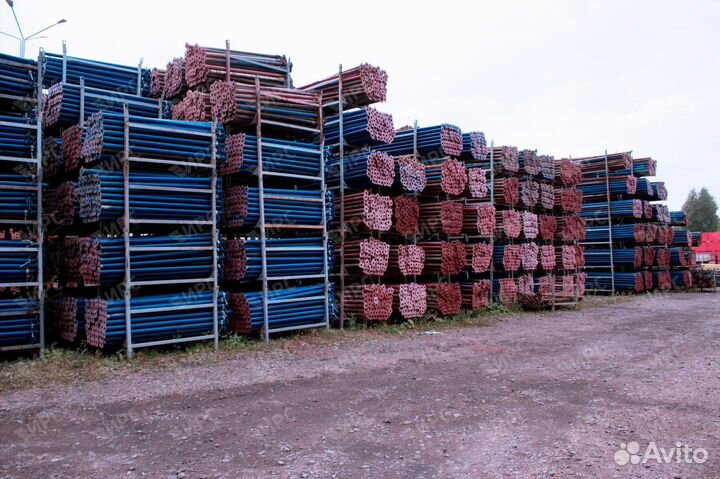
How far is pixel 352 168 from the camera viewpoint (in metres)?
14.6

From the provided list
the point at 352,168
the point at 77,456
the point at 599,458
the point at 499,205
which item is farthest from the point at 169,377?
the point at 499,205

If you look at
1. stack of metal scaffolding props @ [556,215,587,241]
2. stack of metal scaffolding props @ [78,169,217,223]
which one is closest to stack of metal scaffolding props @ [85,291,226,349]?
stack of metal scaffolding props @ [78,169,217,223]

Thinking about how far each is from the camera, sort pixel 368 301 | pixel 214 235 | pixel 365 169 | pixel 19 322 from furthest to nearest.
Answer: pixel 365 169
pixel 368 301
pixel 214 235
pixel 19 322

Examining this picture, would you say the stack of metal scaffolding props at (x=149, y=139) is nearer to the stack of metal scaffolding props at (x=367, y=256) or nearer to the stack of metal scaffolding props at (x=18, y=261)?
the stack of metal scaffolding props at (x=18, y=261)

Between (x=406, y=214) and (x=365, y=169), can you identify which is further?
(x=406, y=214)

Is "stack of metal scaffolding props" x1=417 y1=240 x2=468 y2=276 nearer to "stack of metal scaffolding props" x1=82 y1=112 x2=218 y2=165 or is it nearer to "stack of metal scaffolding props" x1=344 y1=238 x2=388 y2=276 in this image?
"stack of metal scaffolding props" x1=344 y1=238 x2=388 y2=276

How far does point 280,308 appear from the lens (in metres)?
12.5

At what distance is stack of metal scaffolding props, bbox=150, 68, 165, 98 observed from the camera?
49.1ft

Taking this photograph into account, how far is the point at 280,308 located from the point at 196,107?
16.4 ft

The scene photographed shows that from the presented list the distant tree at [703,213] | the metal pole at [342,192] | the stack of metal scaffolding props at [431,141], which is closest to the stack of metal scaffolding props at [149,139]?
the metal pole at [342,192]

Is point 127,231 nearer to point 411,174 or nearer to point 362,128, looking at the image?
point 362,128

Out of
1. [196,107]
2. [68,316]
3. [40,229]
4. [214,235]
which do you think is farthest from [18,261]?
[196,107]

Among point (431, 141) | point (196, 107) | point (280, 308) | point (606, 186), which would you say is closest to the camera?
point (280, 308)

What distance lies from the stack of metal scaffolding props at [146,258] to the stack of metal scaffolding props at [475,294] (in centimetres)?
855
